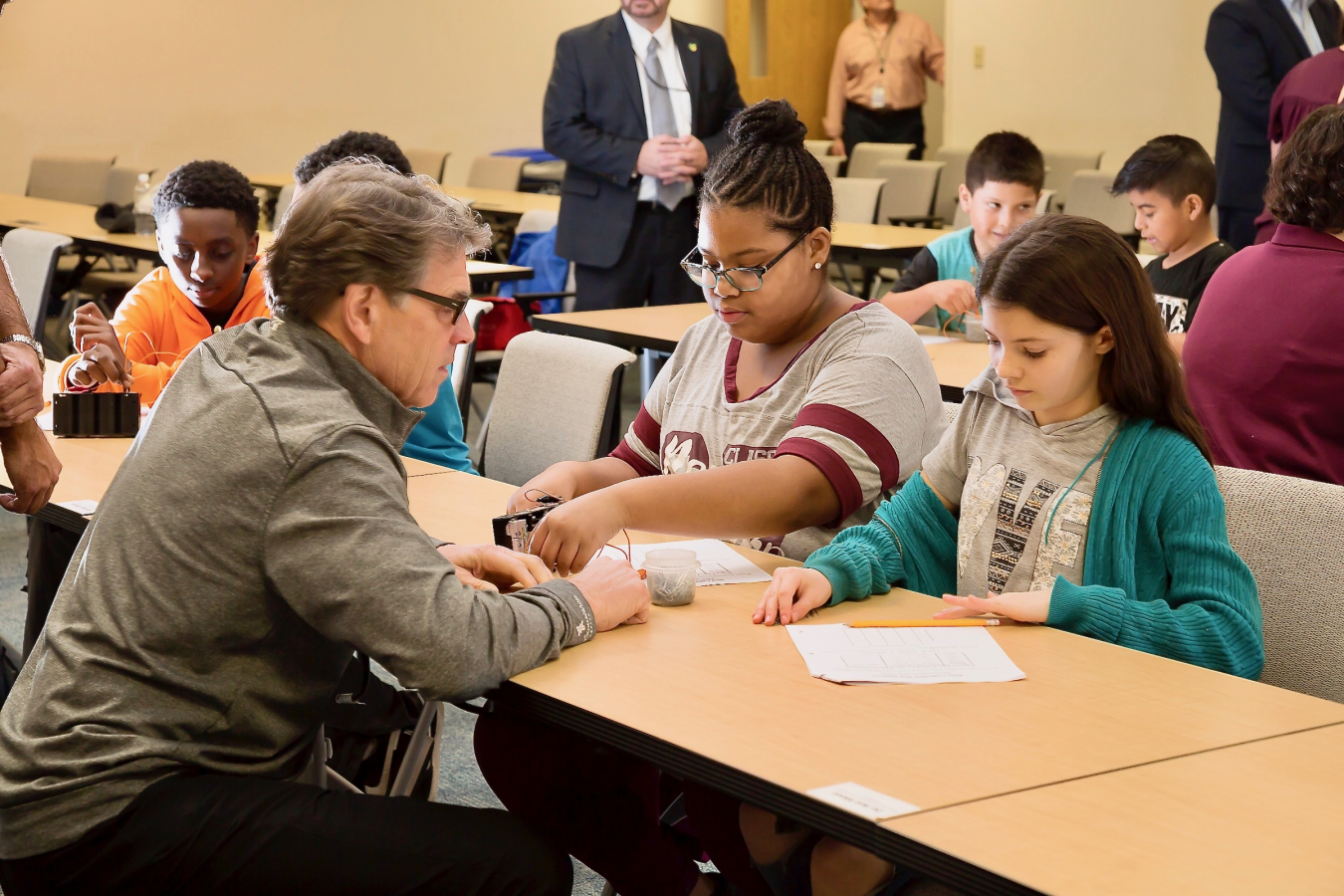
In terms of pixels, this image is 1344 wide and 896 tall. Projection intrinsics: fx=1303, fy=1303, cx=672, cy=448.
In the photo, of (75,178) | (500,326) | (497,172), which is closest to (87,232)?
(75,178)

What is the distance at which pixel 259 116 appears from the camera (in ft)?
28.8

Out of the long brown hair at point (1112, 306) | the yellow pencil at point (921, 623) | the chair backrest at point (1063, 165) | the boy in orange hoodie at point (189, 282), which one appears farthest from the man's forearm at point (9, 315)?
the chair backrest at point (1063, 165)

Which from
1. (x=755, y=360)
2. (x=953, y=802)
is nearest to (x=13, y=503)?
(x=755, y=360)

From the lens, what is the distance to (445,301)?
153 centimetres

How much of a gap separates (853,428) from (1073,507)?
0.34m

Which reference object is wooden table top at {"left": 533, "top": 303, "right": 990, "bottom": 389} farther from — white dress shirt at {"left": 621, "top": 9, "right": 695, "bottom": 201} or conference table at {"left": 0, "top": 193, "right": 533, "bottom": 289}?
conference table at {"left": 0, "top": 193, "right": 533, "bottom": 289}

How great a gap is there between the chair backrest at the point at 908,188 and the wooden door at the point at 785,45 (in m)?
3.49

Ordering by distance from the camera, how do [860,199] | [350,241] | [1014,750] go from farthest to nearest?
[860,199] < [350,241] < [1014,750]

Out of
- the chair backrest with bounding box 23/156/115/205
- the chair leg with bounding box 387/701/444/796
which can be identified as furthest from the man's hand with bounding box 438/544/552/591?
the chair backrest with bounding box 23/156/115/205

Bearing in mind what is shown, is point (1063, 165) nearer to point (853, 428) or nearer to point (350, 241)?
point (853, 428)

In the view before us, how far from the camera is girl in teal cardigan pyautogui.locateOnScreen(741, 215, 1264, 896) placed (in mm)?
1569

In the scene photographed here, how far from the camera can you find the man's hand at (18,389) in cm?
200

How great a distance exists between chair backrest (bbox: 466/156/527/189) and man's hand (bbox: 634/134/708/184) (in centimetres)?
381

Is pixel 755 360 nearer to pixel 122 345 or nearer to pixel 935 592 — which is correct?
pixel 935 592
